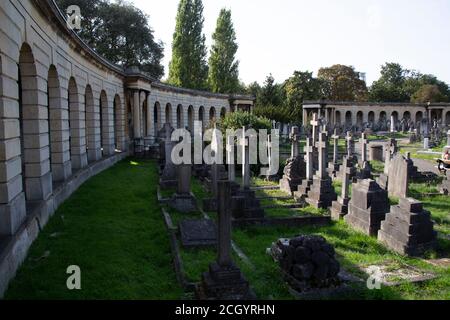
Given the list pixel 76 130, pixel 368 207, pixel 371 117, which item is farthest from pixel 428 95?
pixel 368 207

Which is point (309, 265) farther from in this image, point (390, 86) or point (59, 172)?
point (390, 86)

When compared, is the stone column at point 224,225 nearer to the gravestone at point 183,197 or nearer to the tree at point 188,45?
the gravestone at point 183,197

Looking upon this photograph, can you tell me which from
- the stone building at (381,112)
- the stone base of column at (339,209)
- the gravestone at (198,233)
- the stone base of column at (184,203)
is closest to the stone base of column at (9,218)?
the gravestone at (198,233)

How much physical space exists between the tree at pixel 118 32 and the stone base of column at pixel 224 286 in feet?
109

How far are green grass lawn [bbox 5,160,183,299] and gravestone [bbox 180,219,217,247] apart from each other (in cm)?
42

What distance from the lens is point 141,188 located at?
1365cm

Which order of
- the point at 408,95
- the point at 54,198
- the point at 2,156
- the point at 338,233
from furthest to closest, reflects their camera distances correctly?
the point at 408,95, the point at 54,198, the point at 338,233, the point at 2,156

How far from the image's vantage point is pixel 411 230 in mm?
7918

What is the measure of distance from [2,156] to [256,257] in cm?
480

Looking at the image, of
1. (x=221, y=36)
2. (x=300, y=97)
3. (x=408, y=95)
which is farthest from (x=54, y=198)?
(x=408, y=95)

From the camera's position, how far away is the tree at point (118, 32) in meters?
34.8

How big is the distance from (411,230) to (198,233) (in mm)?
4143

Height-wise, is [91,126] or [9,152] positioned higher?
[91,126]
